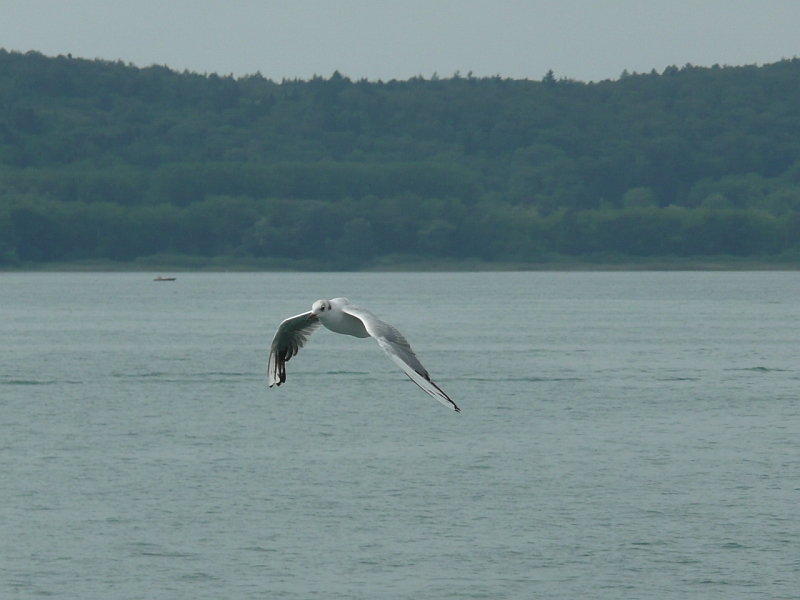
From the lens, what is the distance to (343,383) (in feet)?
322

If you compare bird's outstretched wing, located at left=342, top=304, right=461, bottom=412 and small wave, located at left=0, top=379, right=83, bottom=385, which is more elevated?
bird's outstretched wing, located at left=342, top=304, right=461, bottom=412

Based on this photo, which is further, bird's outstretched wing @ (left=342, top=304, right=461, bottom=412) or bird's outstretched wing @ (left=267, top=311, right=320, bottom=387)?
bird's outstretched wing @ (left=267, top=311, right=320, bottom=387)

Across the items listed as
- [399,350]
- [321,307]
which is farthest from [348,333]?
[399,350]

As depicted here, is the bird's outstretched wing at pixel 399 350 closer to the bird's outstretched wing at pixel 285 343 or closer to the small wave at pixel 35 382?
the bird's outstretched wing at pixel 285 343

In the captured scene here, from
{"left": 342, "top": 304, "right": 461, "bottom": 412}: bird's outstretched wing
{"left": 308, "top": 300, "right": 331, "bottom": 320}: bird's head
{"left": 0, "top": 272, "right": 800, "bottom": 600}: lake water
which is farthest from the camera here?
{"left": 0, "top": 272, "right": 800, "bottom": 600}: lake water

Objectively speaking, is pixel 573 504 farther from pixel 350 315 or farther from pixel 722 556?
pixel 350 315

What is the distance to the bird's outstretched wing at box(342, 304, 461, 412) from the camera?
18531 mm

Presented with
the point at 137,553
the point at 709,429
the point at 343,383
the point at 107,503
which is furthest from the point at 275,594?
the point at 343,383

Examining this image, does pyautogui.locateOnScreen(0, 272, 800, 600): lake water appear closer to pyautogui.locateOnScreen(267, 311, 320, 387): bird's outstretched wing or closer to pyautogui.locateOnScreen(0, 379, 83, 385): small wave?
pyautogui.locateOnScreen(0, 379, 83, 385): small wave

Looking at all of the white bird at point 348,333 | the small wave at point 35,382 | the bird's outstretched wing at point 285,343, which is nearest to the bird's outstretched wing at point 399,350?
the white bird at point 348,333

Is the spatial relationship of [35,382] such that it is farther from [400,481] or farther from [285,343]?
[285,343]

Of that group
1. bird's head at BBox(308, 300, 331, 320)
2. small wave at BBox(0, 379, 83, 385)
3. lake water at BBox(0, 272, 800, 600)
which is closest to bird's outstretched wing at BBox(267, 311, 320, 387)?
bird's head at BBox(308, 300, 331, 320)

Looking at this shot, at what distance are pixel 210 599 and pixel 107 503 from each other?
41.8ft

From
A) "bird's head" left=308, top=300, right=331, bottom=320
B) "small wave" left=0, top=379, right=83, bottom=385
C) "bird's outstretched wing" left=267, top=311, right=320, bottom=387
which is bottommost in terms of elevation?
"small wave" left=0, top=379, right=83, bottom=385
